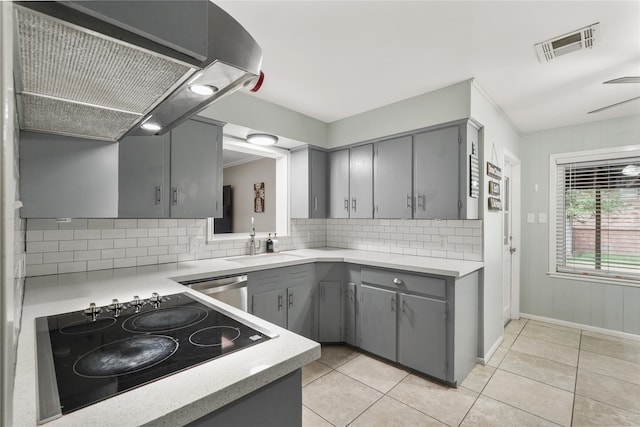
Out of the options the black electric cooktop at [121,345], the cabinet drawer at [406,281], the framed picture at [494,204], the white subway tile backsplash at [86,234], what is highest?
the framed picture at [494,204]

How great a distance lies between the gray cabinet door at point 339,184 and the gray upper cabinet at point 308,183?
81mm

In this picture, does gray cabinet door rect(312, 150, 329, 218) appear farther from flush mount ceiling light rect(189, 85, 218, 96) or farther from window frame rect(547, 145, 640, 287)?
window frame rect(547, 145, 640, 287)

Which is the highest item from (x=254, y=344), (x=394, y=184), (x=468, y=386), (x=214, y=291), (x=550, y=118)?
(x=550, y=118)

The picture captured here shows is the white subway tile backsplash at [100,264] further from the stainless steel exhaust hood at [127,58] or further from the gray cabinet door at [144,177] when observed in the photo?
the stainless steel exhaust hood at [127,58]

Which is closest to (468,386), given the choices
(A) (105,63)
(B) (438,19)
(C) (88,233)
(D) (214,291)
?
(D) (214,291)

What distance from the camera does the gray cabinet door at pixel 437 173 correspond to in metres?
2.73

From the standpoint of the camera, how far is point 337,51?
7.25 feet

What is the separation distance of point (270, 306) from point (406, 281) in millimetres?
1227

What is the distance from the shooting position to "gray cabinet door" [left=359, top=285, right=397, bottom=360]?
2.75m

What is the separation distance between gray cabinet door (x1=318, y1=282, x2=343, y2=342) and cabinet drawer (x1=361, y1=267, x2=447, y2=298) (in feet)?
1.24

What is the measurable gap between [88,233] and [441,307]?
2.81 meters

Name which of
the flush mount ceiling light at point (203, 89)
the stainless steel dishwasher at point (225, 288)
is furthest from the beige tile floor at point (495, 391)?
the flush mount ceiling light at point (203, 89)

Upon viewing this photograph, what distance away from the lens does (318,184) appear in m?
3.77

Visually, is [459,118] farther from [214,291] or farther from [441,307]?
[214,291]
